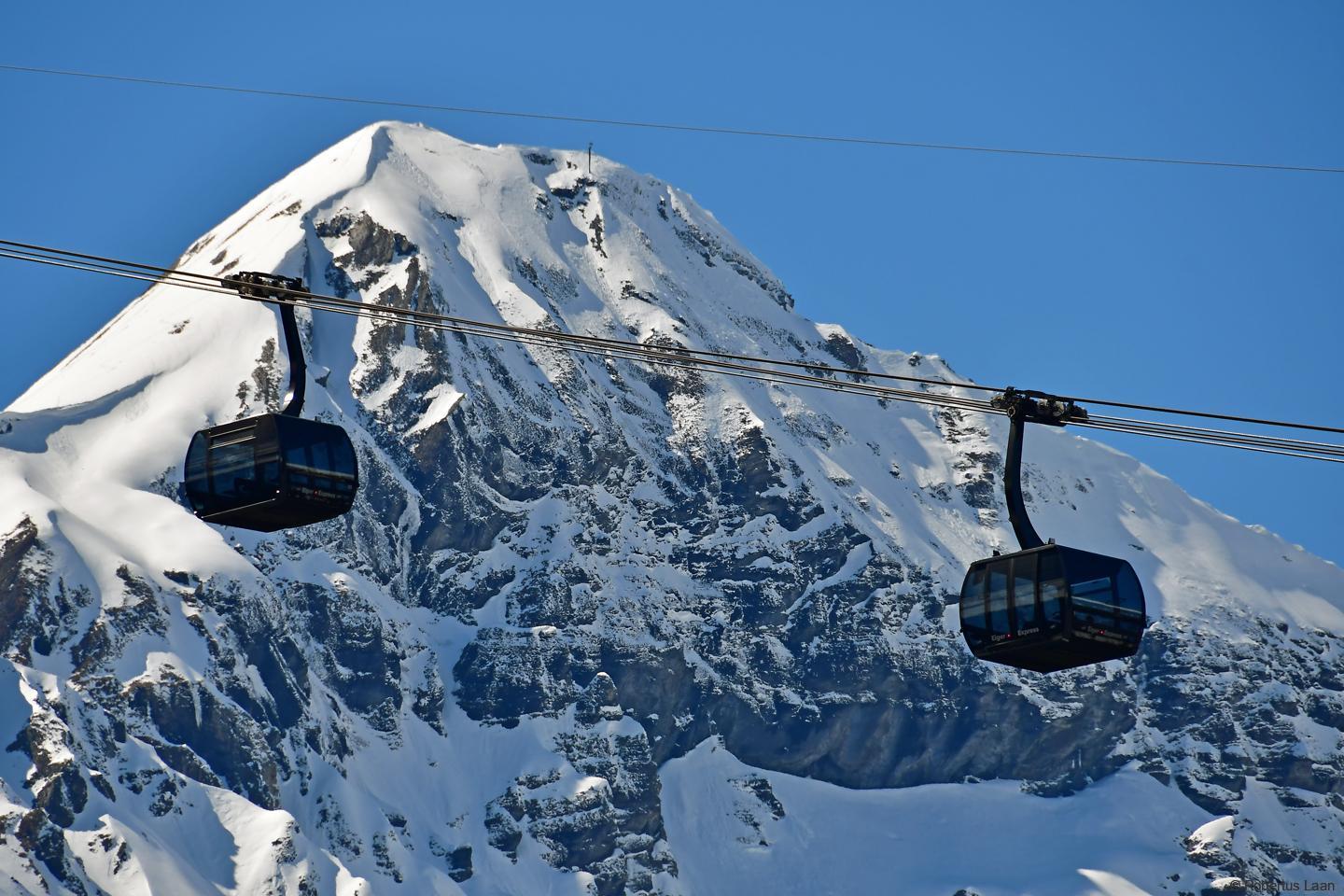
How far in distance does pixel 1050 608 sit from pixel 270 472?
11759 mm

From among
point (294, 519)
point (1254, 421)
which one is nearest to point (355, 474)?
point (294, 519)

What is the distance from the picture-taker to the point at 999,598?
43125 mm

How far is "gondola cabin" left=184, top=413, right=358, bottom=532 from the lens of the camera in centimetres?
4344

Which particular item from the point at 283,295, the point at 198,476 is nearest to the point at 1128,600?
the point at 283,295

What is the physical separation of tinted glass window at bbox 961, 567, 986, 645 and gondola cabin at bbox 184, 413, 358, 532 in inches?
375

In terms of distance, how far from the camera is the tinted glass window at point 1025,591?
42.6 meters

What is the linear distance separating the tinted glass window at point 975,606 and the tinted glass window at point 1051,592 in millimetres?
1139

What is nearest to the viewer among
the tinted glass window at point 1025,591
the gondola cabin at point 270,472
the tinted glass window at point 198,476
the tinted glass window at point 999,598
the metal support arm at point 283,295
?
the metal support arm at point 283,295

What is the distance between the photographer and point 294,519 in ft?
144

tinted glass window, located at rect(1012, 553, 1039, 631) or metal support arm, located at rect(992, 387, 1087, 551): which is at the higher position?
metal support arm, located at rect(992, 387, 1087, 551)

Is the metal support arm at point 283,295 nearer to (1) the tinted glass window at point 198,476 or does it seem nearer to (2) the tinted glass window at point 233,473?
(2) the tinted glass window at point 233,473

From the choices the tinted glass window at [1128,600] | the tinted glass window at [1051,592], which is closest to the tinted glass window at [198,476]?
the tinted glass window at [1051,592]

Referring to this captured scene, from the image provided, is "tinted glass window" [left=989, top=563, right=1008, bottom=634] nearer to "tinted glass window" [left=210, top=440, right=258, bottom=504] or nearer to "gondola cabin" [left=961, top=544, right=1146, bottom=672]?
"gondola cabin" [left=961, top=544, right=1146, bottom=672]

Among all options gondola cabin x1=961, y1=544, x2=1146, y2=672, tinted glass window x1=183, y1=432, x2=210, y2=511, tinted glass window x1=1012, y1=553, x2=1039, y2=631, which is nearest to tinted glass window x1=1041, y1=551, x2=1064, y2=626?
gondola cabin x1=961, y1=544, x2=1146, y2=672
